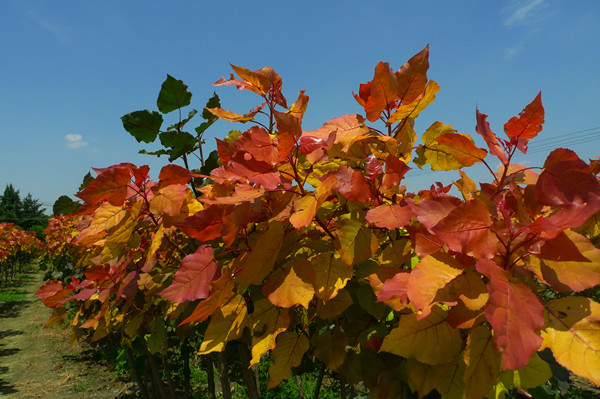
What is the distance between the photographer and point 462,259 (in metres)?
0.61

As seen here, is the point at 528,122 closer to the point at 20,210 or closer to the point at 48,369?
the point at 48,369

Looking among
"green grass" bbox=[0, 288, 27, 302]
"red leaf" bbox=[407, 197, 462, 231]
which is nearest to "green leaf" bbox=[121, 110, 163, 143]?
"red leaf" bbox=[407, 197, 462, 231]

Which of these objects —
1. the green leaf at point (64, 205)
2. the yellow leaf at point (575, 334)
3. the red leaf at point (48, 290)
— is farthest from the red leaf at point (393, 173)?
the red leaf at point (48, 290)

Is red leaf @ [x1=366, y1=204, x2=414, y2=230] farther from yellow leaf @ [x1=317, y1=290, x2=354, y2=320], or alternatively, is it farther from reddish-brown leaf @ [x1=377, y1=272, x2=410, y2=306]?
yellow leaf @ [x1=317, y1=290, x2=354, y2=320]

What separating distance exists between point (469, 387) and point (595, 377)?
0.54 ft

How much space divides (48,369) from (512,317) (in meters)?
8.66

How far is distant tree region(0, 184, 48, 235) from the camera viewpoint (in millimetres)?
44562

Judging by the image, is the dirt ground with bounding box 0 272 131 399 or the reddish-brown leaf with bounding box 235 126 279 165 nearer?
the reddish-brown leaf with bounding box 235 126 279 165

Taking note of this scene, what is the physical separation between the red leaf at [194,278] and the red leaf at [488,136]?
641 millimetres

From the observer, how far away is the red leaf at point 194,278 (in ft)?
2.57

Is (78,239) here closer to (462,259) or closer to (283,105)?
(283,105)

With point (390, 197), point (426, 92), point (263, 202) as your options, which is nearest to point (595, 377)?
point (390, 197)

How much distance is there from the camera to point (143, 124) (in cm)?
133

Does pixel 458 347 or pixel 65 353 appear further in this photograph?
pixel 65 353
